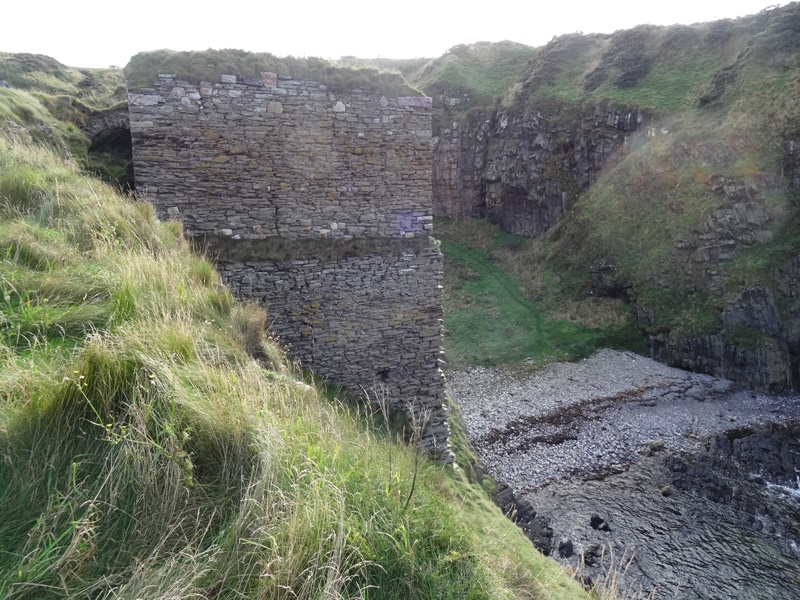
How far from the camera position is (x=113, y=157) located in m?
12.7

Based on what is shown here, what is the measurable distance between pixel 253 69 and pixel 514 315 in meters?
29.6

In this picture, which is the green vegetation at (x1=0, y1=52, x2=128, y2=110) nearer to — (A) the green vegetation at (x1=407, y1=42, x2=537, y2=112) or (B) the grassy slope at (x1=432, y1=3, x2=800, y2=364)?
(B) the grassy slope at (x1=432, y1=3, x2=800, y2=364)

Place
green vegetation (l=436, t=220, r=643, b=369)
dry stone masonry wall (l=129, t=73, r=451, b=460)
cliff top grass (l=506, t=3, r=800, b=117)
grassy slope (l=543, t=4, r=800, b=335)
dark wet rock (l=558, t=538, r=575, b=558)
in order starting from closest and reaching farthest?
dry stone masonry wall (l=129, t=73, r=451, b=460) → dark wet rock (l=558, t=538, r=575, b=558) → grassy slope (l=543, t=4, r=800, b=335) → green vegetation (l=436, t=220, r=643, b=369) → cliff top grass (l=506, t=3, r=800, b=117)

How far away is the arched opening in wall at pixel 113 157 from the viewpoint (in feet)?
39.0

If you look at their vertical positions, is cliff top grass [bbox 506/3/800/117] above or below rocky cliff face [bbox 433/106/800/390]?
above

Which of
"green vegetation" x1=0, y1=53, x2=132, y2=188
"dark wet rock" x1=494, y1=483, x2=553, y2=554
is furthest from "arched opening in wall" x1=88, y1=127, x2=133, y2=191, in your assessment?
"dark wet rock" x1=494, y1=483, x2=553, y2=554

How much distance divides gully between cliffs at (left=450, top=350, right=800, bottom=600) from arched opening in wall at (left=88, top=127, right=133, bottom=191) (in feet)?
46.4

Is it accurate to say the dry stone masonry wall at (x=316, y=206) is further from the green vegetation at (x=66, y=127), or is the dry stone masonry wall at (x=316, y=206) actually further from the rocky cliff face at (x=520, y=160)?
the rocky cliff face at (x=520, y=160)

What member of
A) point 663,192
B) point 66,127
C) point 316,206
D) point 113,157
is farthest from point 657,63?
point 66,127

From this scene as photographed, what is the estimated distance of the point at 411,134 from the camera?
1141 cm

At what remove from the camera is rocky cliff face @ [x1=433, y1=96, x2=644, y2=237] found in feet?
134

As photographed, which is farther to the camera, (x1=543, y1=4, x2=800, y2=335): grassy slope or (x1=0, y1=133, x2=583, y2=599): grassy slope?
(x1=543, y1=4, x2=800, y2=335): grassy slope

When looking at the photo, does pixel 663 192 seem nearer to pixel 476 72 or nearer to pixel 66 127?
pixel 476 72

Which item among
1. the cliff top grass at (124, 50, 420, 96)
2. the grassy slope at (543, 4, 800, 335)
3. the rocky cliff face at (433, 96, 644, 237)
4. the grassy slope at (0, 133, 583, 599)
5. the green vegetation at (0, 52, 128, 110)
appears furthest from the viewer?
the rocky cliff face at (433, 96, 644, 237)
